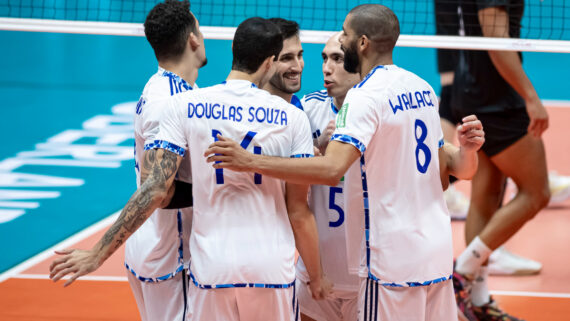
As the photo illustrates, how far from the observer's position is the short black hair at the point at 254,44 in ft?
11.3

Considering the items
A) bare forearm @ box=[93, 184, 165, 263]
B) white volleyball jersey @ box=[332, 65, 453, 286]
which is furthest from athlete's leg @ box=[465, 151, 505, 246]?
bare forearm @ box=[93, 184, 165, 263]

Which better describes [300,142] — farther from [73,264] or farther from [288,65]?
[73,264]

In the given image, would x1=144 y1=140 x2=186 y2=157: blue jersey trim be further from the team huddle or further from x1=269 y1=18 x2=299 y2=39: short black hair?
x1=269 y1=18 x2=299 y2=39: short black hair

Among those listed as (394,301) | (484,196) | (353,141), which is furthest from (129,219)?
(484,196)

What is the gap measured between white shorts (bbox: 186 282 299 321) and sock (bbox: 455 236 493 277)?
2.61 metres

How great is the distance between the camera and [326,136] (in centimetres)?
413

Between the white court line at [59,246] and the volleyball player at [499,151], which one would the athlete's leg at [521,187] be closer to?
the volleyball player at [499,151]

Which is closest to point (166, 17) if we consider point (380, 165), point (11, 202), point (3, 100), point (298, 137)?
point (298, 137)

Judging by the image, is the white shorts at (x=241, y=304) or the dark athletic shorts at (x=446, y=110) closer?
the white shorts at (x=241, y=304)

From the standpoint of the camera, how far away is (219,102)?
11.0 ft

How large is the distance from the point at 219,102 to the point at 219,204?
468 mm

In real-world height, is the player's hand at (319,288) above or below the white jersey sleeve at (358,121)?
below

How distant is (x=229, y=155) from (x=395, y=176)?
0.83m

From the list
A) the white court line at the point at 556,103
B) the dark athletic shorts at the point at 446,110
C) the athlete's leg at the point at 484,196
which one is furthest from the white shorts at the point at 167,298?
the white court line at the point at 556,103
